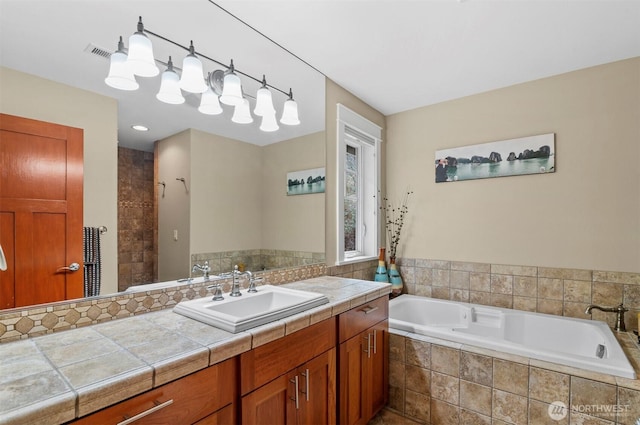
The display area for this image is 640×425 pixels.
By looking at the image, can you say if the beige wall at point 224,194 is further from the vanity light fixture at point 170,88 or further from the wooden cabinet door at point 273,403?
the wooden cabinet door at point 273,403

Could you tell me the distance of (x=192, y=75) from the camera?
158 centimetres

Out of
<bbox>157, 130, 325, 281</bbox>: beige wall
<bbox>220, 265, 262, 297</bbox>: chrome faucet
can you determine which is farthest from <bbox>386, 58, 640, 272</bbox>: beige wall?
<bbox>220, 265, 262, 297</bbox>: chrome faucet

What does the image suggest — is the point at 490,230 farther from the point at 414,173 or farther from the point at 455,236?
the point at 414,173

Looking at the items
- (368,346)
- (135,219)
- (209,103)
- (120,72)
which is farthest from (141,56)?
(368,346)

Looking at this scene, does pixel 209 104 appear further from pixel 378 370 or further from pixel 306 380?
pixel 378 370

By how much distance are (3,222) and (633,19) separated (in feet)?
10.5

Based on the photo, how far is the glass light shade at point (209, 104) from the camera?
1.66 m

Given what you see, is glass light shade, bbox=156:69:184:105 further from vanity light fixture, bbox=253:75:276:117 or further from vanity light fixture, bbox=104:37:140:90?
vanity light fixture, bbox=253:75:276:117

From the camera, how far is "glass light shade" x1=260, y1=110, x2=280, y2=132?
202cm

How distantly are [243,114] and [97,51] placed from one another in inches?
30.2

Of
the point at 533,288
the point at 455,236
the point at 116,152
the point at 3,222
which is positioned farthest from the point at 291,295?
the point at 533,288

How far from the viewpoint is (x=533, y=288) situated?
98.4 inches

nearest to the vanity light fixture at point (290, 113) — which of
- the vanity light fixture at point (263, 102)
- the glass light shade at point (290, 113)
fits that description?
the glass light shade at point (290, 113)

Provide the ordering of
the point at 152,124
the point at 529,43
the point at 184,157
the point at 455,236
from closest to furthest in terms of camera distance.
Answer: the point at 152,124 < the point at 184,157 < the point at 529,43 < the point at 455,236
